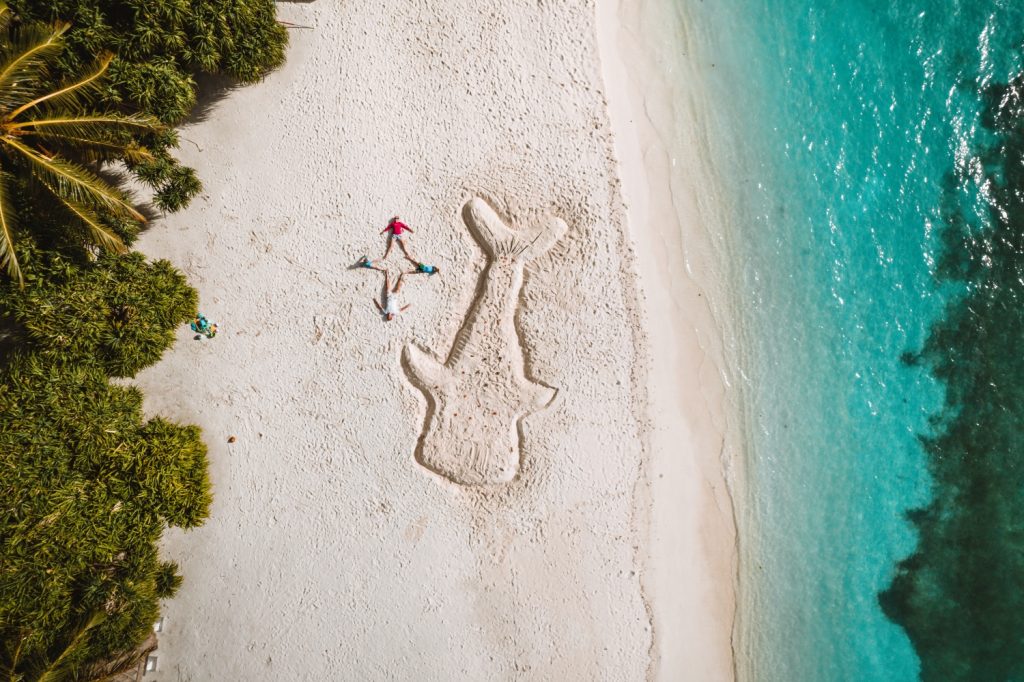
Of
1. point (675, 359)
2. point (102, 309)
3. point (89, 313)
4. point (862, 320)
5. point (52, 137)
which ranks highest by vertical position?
point (862, 320)

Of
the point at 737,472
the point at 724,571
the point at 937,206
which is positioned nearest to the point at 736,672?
the point at 724,571

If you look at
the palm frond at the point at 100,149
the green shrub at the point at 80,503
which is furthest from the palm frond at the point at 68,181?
the green shrub at the point at 80,503

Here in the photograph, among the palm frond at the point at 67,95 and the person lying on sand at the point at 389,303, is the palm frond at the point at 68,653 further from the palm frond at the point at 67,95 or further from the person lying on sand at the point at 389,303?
the palm frond at the point at 67,95

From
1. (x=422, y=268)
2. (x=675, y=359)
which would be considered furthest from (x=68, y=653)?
(x=675, y=359)

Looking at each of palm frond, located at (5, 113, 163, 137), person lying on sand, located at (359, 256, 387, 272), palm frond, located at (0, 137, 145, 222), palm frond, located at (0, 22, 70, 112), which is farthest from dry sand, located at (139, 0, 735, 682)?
palm frond, located at (0, 22, 70, 112)

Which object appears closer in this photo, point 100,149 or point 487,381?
point 100,149

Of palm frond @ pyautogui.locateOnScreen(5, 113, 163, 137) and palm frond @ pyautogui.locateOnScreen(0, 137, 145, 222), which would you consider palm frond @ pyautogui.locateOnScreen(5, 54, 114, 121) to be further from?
palm frond @ pyautogui.locateOnScreen(0, 137, 145, 222)

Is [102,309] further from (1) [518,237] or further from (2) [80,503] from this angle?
(1) [518,237]
